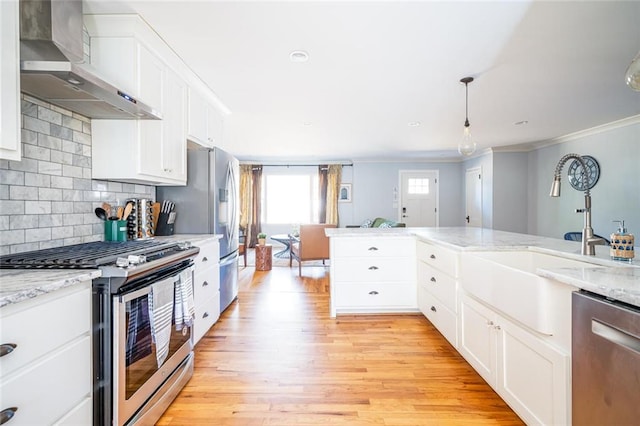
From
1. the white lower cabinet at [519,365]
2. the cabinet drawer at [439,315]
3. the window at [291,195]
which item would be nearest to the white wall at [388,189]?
the window at [291,195]

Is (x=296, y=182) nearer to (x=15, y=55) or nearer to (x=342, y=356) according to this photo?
(x=342, y=356)

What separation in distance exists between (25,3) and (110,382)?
1724 mm

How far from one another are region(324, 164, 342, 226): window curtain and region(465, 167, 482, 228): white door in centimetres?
319

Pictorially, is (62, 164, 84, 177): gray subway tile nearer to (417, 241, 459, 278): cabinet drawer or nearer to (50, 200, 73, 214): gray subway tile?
(50, 200, 73, 214): gray subway tile

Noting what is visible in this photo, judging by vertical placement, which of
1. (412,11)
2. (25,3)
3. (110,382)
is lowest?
(110,382)

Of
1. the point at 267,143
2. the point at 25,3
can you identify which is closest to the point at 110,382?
the point at 25,3

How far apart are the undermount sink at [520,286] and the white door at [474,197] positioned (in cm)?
533

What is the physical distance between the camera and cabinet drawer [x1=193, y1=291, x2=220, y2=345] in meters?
2.32

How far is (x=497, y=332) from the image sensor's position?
1.63 metres

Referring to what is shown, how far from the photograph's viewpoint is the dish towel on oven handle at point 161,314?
1.45 meters

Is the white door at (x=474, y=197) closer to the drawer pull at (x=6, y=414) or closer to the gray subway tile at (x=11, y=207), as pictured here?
the gray subway tile at (x=11, y=207)

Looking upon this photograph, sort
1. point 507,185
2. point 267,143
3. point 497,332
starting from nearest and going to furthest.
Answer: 1. point 497,332
2. point 267,143
3. point 507,185

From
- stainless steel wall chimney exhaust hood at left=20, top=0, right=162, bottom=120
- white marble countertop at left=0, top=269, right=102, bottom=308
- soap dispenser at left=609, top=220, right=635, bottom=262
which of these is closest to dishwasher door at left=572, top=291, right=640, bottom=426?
soap dispenser at left=609, top=220, right=635, bottom=262

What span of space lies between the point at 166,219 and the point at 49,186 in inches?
37.4
